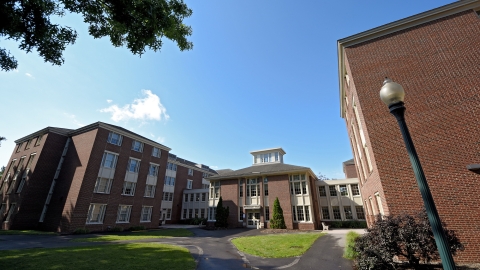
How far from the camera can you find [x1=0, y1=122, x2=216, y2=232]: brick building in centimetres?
2408

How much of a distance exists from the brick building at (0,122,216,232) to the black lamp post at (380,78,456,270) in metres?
29.3

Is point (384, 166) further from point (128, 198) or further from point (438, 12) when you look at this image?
point (128, 198)

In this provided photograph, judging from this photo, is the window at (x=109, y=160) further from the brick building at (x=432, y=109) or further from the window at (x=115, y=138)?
the brick building at (x=432, y=109)

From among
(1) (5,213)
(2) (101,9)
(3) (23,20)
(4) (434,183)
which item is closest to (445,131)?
(4) (434,183)

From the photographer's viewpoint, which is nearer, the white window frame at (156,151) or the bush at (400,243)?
the bush at (400,243)

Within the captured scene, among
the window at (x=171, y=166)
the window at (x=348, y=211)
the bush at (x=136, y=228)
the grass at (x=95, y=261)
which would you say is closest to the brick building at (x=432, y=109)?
the grass at (x=95, y=261)

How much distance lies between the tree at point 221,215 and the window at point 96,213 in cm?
1420

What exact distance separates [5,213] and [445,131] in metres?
44.7

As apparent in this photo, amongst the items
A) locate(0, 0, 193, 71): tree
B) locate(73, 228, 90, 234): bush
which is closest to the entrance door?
locate(73, 228, 90, 234): bush

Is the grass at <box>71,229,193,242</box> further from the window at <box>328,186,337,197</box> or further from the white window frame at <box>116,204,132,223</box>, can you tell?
the window at <box>328,186,337,197</box>

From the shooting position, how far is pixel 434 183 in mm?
10023

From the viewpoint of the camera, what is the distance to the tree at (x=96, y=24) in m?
7.32

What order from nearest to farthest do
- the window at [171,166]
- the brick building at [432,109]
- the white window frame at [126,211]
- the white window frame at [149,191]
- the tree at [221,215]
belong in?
the brick building at [432,109], the white window frame at [126,211], the tree at [221,215], the white window frame at [149,191], the window at [171,166]

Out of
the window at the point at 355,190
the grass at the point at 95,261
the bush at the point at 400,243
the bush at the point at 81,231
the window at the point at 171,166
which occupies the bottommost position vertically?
the grass at the point at 95,261
